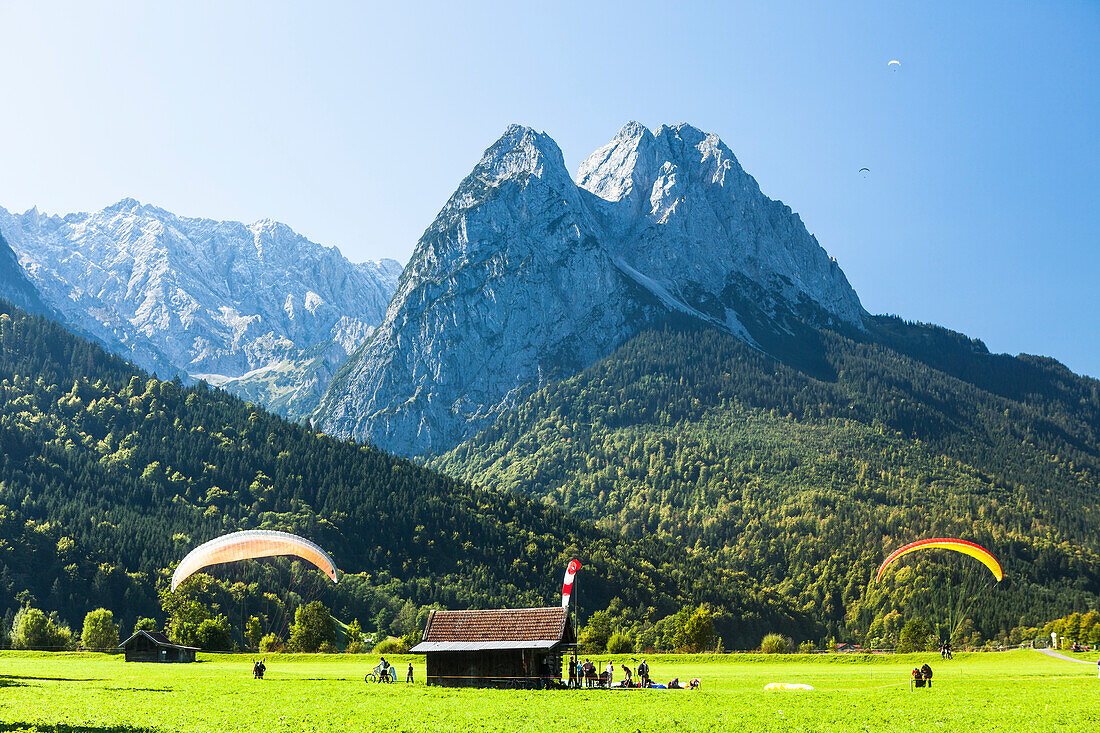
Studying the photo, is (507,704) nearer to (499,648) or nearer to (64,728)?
(499,648)

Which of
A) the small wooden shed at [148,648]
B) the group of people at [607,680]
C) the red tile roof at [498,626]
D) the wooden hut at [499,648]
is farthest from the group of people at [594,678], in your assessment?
the small wooden shed at [148,648]

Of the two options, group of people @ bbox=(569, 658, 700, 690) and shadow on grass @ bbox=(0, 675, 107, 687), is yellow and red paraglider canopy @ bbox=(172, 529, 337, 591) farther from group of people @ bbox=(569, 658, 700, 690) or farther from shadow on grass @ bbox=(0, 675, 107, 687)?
group of people @ bbox=(569, 658, 700, 690)

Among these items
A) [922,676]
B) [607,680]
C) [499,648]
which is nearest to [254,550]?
[499,648]

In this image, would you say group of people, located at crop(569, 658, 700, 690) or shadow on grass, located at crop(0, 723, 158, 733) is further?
group of people, located at crop(569, 658, 700, 690)

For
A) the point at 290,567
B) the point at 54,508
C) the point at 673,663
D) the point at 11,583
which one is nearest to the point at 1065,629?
the point at 673,663

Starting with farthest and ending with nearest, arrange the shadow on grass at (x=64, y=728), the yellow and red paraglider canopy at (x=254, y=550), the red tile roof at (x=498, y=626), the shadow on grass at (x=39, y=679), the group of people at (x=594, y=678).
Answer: the yellow and red paraglider canopy at (x=254, y=550) < the group of people at (x=594, y=678) < the red tile roof at (x=498, y=626) < the shadow on grass at (x=39, y=679) < the shadow on grass at (x=64, y=728)

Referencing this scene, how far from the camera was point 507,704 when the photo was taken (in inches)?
1845

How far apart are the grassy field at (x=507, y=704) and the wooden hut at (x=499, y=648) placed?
328cm

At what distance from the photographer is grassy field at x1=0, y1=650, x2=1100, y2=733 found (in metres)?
37.4

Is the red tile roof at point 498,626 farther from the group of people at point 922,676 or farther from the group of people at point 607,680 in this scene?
the group of people at point 922,676

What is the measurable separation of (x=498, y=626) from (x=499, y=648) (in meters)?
2.63

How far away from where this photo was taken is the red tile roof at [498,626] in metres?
61.4

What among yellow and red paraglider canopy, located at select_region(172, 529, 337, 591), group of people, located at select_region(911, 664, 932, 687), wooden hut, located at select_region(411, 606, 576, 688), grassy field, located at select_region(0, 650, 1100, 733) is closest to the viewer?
grassy field, located at select_region(0, 650, 1100, 733)

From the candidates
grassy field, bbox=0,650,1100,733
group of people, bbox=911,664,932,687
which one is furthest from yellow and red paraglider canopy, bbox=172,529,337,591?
group of people, bbox=911,664,932,687
